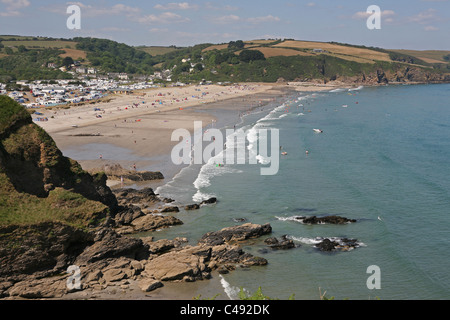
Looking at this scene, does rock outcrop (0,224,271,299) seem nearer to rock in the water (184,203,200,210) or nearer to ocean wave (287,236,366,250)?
ocean wave (287,236,366,250)

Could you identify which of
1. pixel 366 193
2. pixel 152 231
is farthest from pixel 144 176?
pixel 366 193

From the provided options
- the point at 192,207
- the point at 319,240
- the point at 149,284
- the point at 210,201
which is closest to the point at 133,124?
the point at 210,201

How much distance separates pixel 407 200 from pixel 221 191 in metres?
18.0

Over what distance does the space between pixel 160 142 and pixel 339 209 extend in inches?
1457

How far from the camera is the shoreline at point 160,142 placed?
2309cm

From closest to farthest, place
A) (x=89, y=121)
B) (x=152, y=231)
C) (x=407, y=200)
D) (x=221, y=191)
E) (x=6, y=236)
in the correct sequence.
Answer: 1. (x=6, y=236)
2. (x=152, y=231)
3. (x=407, y=200)
4. (x=221, y=191)
5. (x=89, y=121)

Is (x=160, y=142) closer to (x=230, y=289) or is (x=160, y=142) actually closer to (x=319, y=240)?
(x=319, y=240)

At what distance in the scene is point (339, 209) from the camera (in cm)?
3900

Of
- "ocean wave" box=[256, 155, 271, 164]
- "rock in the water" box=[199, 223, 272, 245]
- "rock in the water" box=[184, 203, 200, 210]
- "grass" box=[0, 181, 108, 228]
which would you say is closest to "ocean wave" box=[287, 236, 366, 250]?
"rock in the water" box=[199, 223, 272, 245]

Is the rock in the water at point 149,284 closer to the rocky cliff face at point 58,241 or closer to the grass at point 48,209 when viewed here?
the rocky cliff face at point 58,241

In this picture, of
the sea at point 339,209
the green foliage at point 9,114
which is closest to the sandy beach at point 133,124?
the sea at point 339,209

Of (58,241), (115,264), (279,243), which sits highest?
(58,241)
